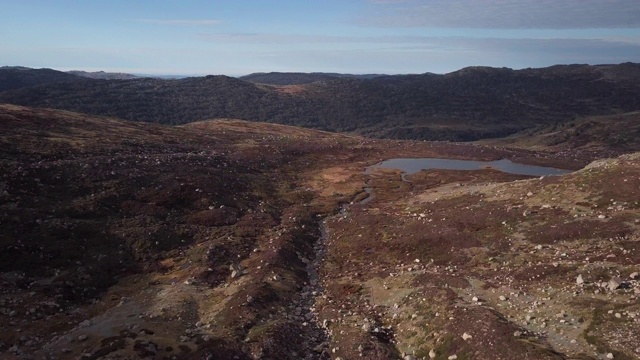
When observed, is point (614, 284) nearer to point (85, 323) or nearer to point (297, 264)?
point (297, 264)

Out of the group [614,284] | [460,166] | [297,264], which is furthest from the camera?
[460,166]

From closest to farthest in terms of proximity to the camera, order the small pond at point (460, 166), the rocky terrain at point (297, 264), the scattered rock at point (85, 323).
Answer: the rocky terrain at point (297, 264) → the scattered rock at point (85, 323) → the small pond at point (460, 166)

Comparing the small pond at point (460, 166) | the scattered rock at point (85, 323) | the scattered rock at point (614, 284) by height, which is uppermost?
the scattered rock at point (614, 284)

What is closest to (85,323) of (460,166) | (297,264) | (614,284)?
(297,264)

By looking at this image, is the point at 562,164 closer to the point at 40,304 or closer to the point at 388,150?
the point at 388,150

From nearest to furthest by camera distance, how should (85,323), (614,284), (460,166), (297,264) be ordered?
(614,284) → (85,323) → (297,264) → (460,166)

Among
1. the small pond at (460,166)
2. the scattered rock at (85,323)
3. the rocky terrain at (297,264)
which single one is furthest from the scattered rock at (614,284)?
the small pond at (460,166)

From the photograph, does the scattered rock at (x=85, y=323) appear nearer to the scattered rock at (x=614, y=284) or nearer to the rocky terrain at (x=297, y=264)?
the rocky terrain at (x=297, y=264)
